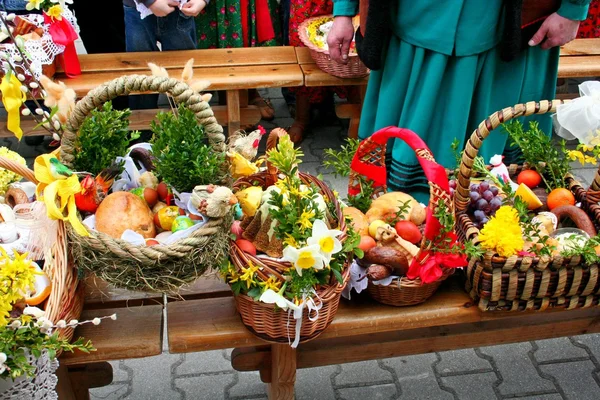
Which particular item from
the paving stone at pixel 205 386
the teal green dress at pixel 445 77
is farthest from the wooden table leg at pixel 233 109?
the paving stone at pixel 205 386

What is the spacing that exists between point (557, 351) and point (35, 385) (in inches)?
77.7

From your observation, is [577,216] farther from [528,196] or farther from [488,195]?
[488,195]

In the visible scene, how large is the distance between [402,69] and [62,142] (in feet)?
4.00

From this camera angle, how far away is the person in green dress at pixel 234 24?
3719 mm

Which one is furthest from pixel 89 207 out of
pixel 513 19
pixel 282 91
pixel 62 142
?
pixel 282 91

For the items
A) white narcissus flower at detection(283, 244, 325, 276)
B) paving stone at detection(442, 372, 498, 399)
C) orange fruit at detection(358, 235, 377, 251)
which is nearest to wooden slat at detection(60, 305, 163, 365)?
white narcissus flower at detection(283, 244, 325, 276)

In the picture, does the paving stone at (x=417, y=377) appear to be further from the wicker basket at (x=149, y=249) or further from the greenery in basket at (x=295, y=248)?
the wicker basket at (x=149, y=249)

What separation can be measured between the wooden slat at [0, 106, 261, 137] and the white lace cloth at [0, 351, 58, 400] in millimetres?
2038

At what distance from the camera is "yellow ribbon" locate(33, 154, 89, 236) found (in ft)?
4.31

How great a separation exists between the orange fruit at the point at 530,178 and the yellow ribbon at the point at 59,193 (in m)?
1.27

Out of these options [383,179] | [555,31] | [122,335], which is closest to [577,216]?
[383,179]

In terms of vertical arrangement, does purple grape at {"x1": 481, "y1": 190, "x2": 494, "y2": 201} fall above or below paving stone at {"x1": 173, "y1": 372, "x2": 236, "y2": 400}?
above

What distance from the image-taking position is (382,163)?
180 cm

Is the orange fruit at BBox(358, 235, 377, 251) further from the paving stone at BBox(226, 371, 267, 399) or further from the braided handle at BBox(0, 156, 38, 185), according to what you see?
the paving stone at BBox(226, 371, 267, 399)
